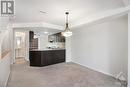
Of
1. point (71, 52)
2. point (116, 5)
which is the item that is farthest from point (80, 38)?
point (116, 5)

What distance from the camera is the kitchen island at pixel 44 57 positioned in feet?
20.5

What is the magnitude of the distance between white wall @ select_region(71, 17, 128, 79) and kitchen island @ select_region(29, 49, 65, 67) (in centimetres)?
169

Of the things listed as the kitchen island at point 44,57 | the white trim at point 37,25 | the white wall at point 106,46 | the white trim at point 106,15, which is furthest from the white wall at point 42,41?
the white trim at point 106,15

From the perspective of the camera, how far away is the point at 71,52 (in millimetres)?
8070

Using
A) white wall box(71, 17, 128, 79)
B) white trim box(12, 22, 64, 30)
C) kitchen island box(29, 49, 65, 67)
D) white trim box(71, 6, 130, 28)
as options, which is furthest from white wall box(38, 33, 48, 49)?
white trim box(71, 6, 130, 28)

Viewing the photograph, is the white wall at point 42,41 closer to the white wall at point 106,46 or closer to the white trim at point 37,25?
the white trim at point 37,25

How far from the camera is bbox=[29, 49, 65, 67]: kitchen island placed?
625cm

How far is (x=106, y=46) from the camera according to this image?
470 cm

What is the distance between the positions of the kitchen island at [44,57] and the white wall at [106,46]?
1685 mm

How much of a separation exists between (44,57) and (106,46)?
3.54m

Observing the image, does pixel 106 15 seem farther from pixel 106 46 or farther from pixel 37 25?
pixel 37 25

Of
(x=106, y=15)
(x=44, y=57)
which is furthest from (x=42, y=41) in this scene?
(x=106, y=15)

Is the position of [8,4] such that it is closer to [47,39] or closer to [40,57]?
[40,57]

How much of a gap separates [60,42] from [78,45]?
6.25ft
